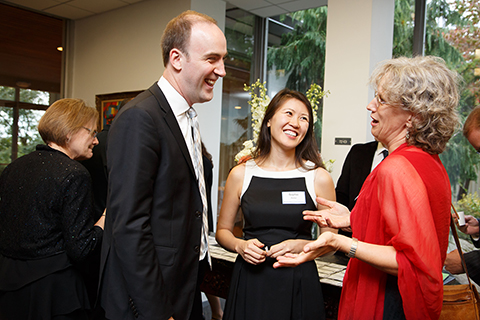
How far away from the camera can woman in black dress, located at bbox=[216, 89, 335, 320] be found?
1.72 m

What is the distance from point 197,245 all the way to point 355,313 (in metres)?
0.61

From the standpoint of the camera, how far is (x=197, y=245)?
4.47 ft

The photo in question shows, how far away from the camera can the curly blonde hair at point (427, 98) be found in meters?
1.17

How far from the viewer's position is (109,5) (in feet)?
15.2

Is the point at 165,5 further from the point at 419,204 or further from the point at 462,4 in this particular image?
the point at 419,204

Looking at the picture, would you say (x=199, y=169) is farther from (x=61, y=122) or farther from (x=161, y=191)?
(x=61, y=122)

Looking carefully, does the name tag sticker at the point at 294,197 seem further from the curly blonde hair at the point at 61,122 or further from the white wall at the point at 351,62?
the white wall at the point at 351,62

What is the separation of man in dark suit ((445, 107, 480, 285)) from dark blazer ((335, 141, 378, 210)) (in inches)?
26.2

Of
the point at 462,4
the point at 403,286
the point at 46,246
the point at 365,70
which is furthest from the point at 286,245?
the point at 462,4

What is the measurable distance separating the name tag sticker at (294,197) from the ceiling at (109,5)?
3.16m

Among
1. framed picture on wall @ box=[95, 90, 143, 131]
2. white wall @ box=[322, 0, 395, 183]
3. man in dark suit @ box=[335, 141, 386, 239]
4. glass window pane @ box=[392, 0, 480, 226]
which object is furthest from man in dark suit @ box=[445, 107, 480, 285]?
framed picture on wall @ box=[95, 90, 143, 131]

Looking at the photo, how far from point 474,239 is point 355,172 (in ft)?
2.69

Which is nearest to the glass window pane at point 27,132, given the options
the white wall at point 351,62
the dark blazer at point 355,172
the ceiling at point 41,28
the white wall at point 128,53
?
the ceiling at point 41,28

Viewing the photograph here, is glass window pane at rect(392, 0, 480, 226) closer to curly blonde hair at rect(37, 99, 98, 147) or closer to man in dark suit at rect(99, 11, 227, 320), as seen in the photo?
man in dark suit at rect(99, 11, 227, 320)
